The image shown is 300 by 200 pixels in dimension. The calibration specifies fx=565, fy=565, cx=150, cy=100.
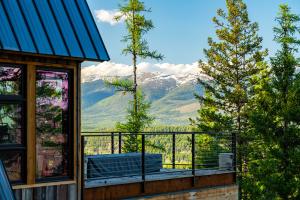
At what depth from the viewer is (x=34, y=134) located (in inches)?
345

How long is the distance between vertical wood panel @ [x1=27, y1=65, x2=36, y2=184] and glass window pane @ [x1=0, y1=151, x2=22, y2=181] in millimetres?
137

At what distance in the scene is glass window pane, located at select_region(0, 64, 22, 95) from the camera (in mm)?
8398

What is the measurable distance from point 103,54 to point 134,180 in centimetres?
306

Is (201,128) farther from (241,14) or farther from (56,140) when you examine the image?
(56,140)

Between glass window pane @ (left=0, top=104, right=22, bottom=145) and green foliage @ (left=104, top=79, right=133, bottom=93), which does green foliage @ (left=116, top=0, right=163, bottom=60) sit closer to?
green foliage @ (left=104, top=79, right=133, bottom=93)

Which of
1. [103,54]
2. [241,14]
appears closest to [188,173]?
[103,54]

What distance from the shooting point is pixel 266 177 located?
27.5 m

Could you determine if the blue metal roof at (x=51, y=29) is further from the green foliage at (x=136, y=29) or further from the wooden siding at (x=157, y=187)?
the green foliage at (x=136, y=29)

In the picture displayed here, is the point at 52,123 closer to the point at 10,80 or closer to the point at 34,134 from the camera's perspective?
the point at 34,134

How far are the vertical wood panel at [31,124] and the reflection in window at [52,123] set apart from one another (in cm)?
10

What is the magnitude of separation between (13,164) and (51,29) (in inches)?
86.0

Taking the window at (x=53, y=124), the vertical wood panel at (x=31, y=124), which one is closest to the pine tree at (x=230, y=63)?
the window at (x=53, y=124)

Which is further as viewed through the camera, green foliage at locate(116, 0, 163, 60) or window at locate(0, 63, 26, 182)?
green foliage at locate(116, 0, 163, 60)

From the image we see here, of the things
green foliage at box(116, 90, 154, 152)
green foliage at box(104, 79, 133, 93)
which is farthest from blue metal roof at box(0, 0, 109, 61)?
green foliage at box(116, 90, 154, 152)
